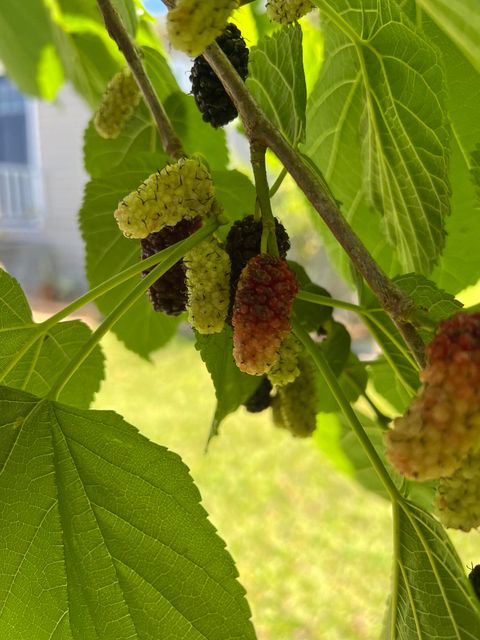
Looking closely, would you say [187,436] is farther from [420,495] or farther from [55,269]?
[55,269]

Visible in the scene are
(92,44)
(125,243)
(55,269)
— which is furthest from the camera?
(55,269)

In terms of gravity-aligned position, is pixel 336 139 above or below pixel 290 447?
below

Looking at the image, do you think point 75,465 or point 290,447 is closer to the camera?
point 75,465

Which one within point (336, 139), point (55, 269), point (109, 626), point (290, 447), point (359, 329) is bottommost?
point (109, 626)

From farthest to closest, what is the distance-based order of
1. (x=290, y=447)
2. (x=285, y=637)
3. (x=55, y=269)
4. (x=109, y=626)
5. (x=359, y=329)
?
(x=55, y=269) → (x=359, y=329) → (x=290, y=447) → (x=285, y=637) → (x=109, y=626)

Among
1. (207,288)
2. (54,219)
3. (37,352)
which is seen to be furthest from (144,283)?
(54,219)

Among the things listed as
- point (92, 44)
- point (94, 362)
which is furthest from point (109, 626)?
→ point (92, 44)

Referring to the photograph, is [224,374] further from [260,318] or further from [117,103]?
[117,103]
